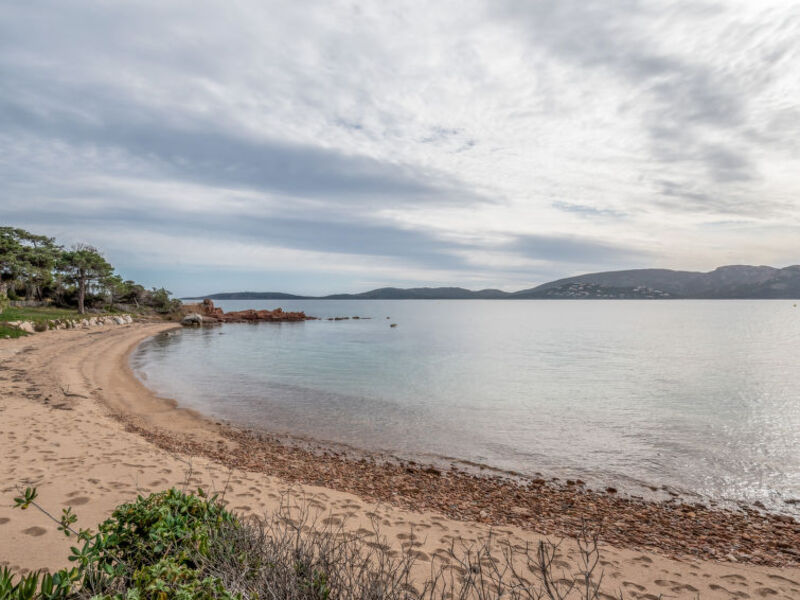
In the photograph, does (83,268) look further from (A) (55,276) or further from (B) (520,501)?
(B) (520,501)

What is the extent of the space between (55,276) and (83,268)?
20.6 feet

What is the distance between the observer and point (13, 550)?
16.3ft

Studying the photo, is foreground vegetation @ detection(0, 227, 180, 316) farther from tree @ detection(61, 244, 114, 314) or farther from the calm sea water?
the calm sea water

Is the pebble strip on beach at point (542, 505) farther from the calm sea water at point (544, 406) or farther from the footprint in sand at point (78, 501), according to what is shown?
the footprint in sand at point (78, 501)

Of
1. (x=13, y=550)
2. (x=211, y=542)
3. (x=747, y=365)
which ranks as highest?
(x=211, y=542)

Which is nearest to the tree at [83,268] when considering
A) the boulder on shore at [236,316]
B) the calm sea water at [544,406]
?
the boulder on shore at [236,316]

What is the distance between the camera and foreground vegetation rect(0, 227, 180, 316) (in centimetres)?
4816

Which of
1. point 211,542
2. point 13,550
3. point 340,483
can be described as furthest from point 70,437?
point 211,542

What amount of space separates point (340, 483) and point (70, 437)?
6.89 m

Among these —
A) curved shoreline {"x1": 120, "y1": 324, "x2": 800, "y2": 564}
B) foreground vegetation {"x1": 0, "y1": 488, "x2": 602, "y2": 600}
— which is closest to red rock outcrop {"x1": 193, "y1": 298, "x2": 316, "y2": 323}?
curved shoreline {"x1": 120, "y1": 324, "x2": 800, "y2": 564}

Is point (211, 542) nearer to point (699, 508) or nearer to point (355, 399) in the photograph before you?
point (699, 508)

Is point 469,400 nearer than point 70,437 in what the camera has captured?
No

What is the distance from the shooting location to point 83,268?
56969mm

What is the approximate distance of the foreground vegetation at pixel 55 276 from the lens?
48.2 metres
